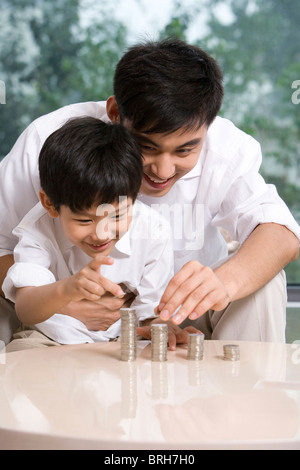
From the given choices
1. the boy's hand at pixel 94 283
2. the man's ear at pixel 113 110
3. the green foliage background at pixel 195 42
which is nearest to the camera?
the boy's hand at pixel 94 283

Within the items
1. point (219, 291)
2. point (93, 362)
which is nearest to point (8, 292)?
point (93, 362)

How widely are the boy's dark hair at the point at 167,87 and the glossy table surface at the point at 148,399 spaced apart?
1.76ft

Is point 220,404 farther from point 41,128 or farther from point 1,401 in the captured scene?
point 41,128

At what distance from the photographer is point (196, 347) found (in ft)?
4.34

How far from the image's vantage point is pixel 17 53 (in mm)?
4266

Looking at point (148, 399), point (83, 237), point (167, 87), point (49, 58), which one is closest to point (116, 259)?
point (83, 237)

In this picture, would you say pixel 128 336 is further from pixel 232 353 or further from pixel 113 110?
pixel 113 110

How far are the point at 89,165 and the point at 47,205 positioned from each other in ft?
0.59

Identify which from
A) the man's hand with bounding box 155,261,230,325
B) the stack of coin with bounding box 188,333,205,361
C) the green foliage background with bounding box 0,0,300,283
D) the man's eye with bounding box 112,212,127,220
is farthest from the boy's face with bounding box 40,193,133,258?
the green foliage background with bounding box 0,0,300,283

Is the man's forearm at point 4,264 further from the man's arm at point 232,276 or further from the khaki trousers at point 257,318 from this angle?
the man's arm at point 232,276

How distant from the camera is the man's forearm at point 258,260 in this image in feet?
5.23

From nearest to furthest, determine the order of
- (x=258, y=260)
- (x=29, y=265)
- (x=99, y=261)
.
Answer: (x=99, y=261) → (x=29, y=265) → (x=258, y=260)

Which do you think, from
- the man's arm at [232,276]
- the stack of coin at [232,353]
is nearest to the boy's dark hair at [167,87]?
the man's arm at [232,276]

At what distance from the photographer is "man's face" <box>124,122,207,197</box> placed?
1.61 m
